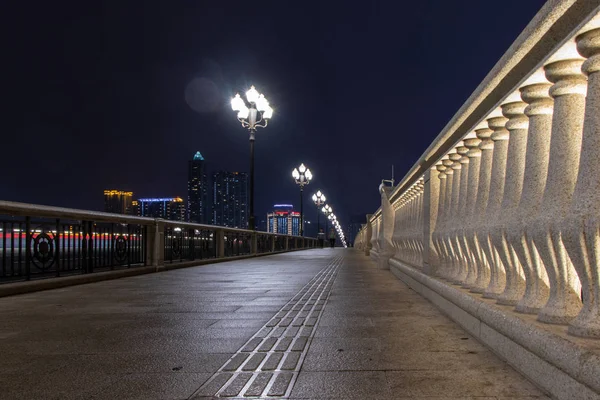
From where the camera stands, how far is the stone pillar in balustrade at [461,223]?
15.8 ft

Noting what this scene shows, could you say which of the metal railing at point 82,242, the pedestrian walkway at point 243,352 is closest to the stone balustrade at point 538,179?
the pedestrian walkway at point 243,352

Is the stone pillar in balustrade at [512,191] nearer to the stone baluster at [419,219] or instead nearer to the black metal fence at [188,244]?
the stone baluster at [419,219]

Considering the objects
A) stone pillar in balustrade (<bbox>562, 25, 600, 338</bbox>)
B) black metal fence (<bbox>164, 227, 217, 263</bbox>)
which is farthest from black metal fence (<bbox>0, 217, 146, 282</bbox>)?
stone pillar in balustrade (<bbox>562, 25, 600, 338</bbox>)

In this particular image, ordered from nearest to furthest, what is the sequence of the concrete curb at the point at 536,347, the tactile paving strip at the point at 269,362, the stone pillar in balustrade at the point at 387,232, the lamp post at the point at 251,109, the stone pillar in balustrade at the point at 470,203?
1. the concrete curb at the point at 536,347
2. the tactile paving strip at the point at 269,362
3. the stone pillar in balustrade at the point at 470,203
4. the stone pillar in balustrade at the point at 387,232
5. the lamp post at the point at 251,109

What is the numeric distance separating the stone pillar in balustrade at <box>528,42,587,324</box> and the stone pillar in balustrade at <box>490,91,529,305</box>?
1.94 ft

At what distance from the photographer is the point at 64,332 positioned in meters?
4.48

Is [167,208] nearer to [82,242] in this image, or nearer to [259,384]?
[82,242]

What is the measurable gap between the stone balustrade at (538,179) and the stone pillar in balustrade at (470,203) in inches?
0.4

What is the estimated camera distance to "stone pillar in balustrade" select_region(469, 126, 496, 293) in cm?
418

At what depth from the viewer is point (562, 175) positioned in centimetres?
270

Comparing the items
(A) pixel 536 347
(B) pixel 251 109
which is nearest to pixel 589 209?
(A) pixel 536 347

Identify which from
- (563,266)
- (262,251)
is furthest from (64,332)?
(262,251)

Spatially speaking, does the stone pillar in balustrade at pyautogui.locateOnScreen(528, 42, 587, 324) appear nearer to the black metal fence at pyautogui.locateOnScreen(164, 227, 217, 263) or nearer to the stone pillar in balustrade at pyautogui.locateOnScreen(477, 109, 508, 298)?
the stone pillar in balustrade at pyautogui.locateOnScreen(477, 109, 508, 298)

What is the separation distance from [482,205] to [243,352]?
2149mm
